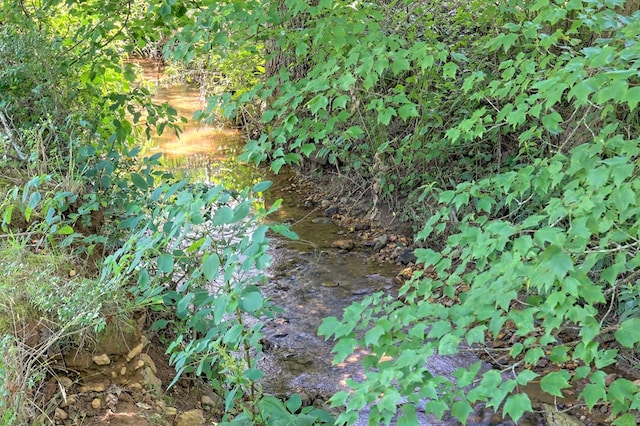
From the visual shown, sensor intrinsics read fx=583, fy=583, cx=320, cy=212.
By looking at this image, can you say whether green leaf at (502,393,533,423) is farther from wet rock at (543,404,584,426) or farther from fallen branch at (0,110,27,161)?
fallen branch at (0,110,27,161)

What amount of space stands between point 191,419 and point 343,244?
3088 millimetres

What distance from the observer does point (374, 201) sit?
20.0 feet

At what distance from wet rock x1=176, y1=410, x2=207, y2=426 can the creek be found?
0.84 meters

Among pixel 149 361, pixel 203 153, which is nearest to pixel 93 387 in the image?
pixel 149 361

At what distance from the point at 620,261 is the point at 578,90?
609 mm

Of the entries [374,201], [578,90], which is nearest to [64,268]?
[578,90]

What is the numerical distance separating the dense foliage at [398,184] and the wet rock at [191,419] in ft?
0.78

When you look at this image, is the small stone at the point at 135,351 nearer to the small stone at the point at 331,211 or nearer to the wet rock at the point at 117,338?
the wet rock at the point at 117,338

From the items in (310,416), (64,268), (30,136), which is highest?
(30,136)

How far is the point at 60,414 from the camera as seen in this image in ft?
7.95

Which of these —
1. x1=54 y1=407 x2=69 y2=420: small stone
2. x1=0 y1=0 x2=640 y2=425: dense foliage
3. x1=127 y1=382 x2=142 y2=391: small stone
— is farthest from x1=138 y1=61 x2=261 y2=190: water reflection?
x1=54 y1=407 x2=69 y2=420: small stone

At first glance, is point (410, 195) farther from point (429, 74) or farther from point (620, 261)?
point (620, 261)

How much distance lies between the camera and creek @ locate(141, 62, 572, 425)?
3740 mm

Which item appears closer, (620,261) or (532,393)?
(620,261)
